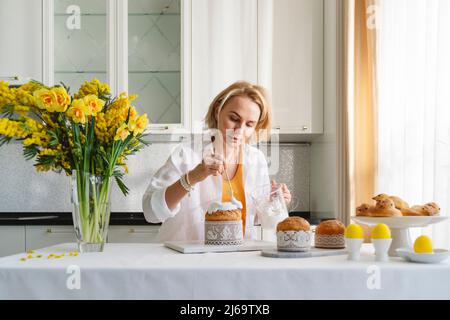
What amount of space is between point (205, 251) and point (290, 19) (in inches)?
91.0

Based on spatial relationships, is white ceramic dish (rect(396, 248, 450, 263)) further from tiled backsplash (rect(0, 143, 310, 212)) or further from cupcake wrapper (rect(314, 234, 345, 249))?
tiled backsplash (rect(0, 143, 310, 212))

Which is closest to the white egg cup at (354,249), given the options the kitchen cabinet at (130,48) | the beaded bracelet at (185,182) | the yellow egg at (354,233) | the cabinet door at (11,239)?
the yellow egg at (354,233)

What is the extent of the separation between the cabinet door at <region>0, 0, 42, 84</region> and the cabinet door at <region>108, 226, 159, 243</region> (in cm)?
105

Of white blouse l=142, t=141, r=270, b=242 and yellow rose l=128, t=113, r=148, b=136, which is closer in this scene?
yellow rose l=128, t=113, r=148, b=136

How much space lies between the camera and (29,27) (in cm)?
344

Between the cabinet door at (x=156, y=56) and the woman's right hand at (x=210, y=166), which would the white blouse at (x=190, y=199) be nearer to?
the woman's right hand at (x=210, y=166)

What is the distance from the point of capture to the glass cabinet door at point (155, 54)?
3488mm

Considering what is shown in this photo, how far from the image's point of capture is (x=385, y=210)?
1.43 m

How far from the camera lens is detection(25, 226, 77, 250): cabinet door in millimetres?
3279

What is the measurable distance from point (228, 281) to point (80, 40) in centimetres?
266

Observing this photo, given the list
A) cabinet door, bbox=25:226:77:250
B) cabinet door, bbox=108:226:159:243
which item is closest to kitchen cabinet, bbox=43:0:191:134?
cabinet door, bbox=108:226:159:243

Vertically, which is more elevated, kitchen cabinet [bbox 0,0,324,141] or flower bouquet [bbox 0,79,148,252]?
kitchen cabinet [bbox 0,0,324,141]
